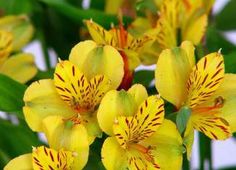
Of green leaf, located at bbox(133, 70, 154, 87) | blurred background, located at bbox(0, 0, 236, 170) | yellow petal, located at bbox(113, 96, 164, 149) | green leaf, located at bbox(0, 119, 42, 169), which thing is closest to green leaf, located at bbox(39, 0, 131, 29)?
blurred background, located at bbox(0, 0, 236, 170)

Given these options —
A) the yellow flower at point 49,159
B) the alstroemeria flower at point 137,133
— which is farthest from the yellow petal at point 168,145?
the yellow flower at point 49,159

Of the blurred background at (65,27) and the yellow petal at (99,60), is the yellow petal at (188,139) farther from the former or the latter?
the blurred background at (65,27)

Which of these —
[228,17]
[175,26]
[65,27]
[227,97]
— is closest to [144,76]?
[175,26]

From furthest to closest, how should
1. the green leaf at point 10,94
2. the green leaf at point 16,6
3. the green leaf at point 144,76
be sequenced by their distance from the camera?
the green leaf at point 16,6 → the green leaf at point 144,76 → the green leaf at point 10,94

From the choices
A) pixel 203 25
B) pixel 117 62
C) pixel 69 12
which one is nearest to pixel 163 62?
pixel 117 62

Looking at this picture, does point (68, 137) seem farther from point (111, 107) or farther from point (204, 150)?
point (204, 150)
